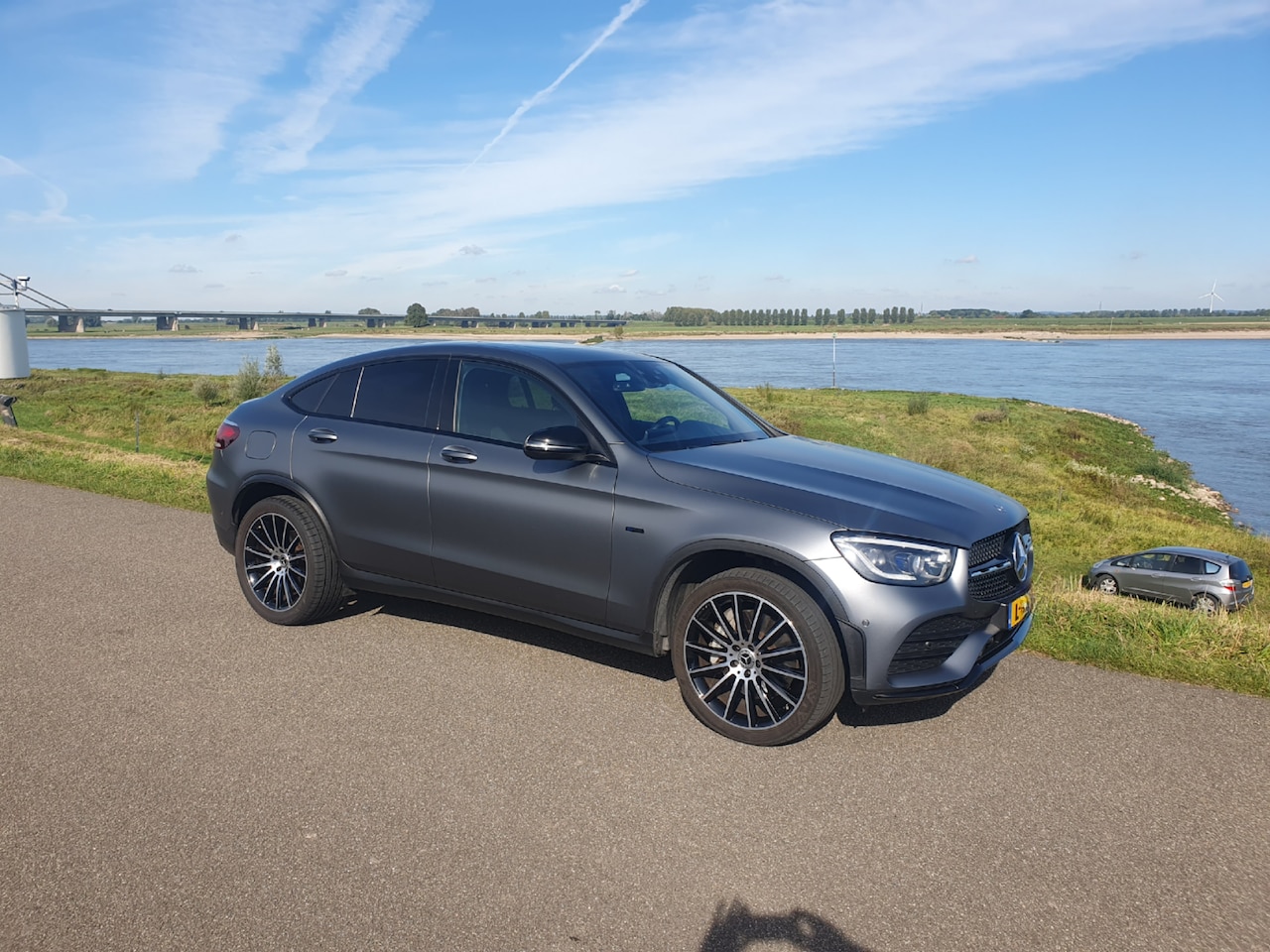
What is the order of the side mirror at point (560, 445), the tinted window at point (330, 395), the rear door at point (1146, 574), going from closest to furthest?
the side mirror at point (560, 445)
the tinted window at point (330, 395)
the rear door at point (1146, 574)

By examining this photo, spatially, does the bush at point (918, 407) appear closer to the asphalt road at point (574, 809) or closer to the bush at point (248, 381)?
the bush at point (248, 381)

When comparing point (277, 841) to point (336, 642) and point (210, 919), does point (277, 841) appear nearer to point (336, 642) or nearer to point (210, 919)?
point (210, 919)

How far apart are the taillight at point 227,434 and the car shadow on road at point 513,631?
1263 millimetres

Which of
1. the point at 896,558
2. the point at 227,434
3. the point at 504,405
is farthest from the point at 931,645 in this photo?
the point at 227,434

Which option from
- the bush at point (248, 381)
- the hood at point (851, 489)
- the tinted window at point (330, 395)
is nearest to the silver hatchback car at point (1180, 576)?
the hood at point (851, 489)

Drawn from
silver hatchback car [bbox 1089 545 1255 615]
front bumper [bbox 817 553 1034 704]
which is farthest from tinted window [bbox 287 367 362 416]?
silver hatchback car [bbox 1089 545 1255 615]

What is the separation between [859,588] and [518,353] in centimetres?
232

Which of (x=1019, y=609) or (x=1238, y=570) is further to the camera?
(x=1238, y=570)

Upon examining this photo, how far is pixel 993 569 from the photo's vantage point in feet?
13.5

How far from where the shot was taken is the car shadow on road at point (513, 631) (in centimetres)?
505

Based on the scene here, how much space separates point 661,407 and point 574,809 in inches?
89.7

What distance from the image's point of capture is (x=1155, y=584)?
2270cm

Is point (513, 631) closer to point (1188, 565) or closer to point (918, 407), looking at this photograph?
point (1188, 565)

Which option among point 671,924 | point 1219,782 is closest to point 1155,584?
point 1219,782
